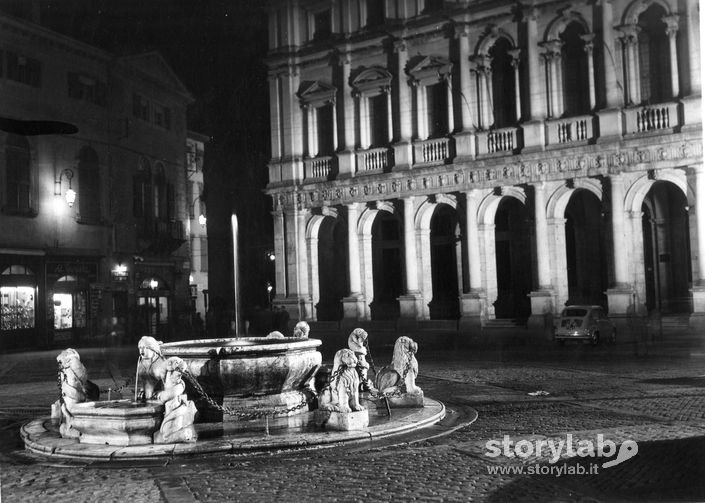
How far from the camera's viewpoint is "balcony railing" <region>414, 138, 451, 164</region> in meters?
28.8

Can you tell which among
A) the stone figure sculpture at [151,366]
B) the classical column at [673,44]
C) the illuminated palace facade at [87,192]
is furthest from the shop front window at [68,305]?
the classical column at [673,44]

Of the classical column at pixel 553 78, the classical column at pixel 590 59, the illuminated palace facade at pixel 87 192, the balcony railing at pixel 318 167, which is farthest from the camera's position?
the balcony railing at pixel 318 167

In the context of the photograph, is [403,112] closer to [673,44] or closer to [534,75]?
[534,75]

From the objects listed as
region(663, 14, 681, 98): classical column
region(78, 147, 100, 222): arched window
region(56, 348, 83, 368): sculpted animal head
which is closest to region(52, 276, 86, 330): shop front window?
region(78, 147, 100, 222): arched window

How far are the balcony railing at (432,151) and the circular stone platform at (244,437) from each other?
768 inches

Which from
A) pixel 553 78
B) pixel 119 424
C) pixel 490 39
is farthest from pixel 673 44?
pixel 119 424

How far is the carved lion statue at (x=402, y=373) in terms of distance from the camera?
11.0 m

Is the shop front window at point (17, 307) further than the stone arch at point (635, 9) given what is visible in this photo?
Yes

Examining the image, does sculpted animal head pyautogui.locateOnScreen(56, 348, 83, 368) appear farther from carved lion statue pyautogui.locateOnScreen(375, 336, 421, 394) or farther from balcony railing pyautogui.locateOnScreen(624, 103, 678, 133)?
balcony railing pyautogui.locateOnScreen(624, 103, 678, 133)

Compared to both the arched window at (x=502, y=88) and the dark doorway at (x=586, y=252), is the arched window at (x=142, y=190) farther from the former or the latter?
the dark doorway at (x=586, y=252)

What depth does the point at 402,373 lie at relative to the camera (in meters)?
11.1

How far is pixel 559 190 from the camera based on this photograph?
26.3 m

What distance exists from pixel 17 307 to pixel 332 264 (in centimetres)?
1372

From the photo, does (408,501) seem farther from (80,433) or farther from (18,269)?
(18,269)
